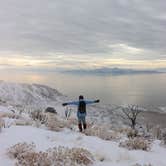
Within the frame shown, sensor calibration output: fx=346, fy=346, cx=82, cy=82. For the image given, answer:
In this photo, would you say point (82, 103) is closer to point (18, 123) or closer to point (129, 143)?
point (18, 123)

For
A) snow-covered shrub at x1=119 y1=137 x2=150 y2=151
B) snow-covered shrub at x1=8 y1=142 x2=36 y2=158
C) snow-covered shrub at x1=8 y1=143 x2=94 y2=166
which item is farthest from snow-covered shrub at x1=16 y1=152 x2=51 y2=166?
snow-covered shrub at x1=119 y1=137 x2=150 y2=151

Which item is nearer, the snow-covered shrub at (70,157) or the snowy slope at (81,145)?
the snow-covered shrub at (70,157)

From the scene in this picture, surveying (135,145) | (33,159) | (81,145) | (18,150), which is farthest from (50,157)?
(135,145)

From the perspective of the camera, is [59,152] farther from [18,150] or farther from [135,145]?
[135,145]

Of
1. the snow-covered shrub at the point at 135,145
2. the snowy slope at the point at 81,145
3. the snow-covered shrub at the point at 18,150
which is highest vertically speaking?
the snow-covered shrub at the point at 18,150

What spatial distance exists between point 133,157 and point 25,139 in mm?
3059

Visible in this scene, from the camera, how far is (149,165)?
8.27 meters

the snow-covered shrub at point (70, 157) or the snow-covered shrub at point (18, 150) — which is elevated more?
the snow-covered shrub at point (18, 150)

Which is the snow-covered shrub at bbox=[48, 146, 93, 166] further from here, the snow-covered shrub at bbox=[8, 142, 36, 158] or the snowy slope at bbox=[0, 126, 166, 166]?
the snow-covered shrub at bbox=[8, 142, 36, 158]

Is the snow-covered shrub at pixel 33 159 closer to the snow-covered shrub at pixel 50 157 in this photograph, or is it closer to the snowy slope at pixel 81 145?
the snow-covered shrub at pixel 50 157

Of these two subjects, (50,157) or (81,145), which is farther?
(81,145)

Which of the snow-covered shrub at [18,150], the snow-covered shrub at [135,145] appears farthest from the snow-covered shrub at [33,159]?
the snow-covered shrub at [135,145]

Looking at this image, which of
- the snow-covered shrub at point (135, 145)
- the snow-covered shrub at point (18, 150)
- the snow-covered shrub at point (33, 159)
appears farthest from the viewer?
the snow-covered shrub at point (135, 145)

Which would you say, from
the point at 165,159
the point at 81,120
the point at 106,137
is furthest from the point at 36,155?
the point at 81,120
